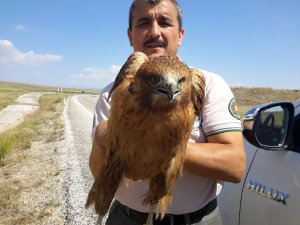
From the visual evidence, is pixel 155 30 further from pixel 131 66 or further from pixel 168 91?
pixel 168 91

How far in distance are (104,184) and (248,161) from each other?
146 cm

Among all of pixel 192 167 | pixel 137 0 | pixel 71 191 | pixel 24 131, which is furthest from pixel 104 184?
pixel 24 131

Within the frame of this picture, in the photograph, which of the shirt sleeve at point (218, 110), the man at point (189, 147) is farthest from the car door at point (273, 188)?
the shirt sleeve at point (218, 110)

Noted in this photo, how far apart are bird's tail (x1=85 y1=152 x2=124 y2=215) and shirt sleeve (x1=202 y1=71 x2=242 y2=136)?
24.6 inches

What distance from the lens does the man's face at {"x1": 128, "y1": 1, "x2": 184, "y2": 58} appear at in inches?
99.9

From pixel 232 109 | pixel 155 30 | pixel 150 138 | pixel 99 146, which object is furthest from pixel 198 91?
pixel 99 146

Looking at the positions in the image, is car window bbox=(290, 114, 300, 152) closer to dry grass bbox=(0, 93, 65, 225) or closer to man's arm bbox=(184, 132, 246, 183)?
man's arm bbox=(184, 132, 246, 183)

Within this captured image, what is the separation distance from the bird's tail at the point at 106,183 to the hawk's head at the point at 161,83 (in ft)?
1.45

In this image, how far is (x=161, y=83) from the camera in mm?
1828

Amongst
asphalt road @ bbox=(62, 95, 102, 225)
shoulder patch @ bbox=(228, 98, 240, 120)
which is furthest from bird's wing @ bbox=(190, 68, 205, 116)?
asphalt road @ bbox=(62, 95, 102, 225)

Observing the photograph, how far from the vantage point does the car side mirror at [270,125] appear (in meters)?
2.76

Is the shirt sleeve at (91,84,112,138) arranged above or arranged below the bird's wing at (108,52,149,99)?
below

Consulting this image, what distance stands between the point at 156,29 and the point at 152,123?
0.91 meters

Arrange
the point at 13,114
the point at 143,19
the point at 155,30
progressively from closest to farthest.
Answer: the point at 155,30, the point at 143,19, the point at 13,114
